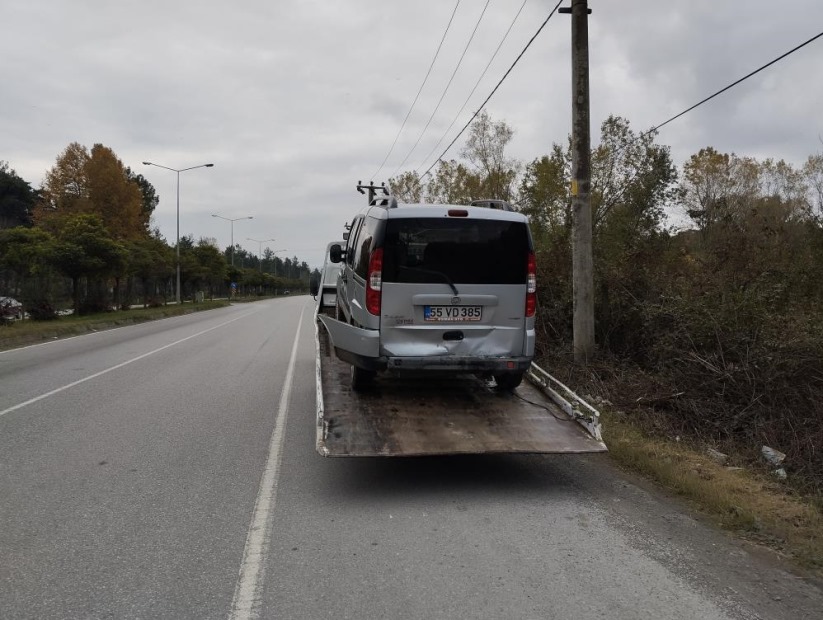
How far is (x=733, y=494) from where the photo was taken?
5.17 meters

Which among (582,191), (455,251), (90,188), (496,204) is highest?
(90,188)

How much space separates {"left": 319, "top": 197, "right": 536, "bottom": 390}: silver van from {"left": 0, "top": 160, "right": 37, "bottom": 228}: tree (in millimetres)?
70204

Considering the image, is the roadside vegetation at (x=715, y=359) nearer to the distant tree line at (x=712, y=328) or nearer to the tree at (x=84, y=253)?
the distant tree line at (x=712, y=328)

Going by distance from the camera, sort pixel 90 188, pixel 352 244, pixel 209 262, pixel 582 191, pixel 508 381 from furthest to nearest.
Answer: pixel 209 262 < pixel 90 188 < pixel 582 191 < pixel 352 244 < pixel 508 381

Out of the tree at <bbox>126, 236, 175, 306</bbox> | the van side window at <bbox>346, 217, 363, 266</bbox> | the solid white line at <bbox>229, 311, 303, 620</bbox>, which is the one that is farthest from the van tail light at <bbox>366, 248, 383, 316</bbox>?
the tree at <bbox>126, 236, 175, 306</bbox>

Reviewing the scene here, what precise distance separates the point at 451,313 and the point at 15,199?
240 ft

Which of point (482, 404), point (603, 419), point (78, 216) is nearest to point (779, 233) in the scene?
point (603, 419)

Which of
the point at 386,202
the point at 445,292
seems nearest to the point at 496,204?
the point at 386,202

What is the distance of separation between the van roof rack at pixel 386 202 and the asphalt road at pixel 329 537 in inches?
101

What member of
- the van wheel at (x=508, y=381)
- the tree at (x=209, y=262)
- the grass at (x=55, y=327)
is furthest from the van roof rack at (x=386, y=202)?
the tree at (x=209, y=262)

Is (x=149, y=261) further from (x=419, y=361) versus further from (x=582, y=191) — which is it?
(x=419, y=361)

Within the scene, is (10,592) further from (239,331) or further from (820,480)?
(239,331)

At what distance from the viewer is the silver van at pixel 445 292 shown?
5984mm

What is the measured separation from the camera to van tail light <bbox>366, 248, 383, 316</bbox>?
5957mm
